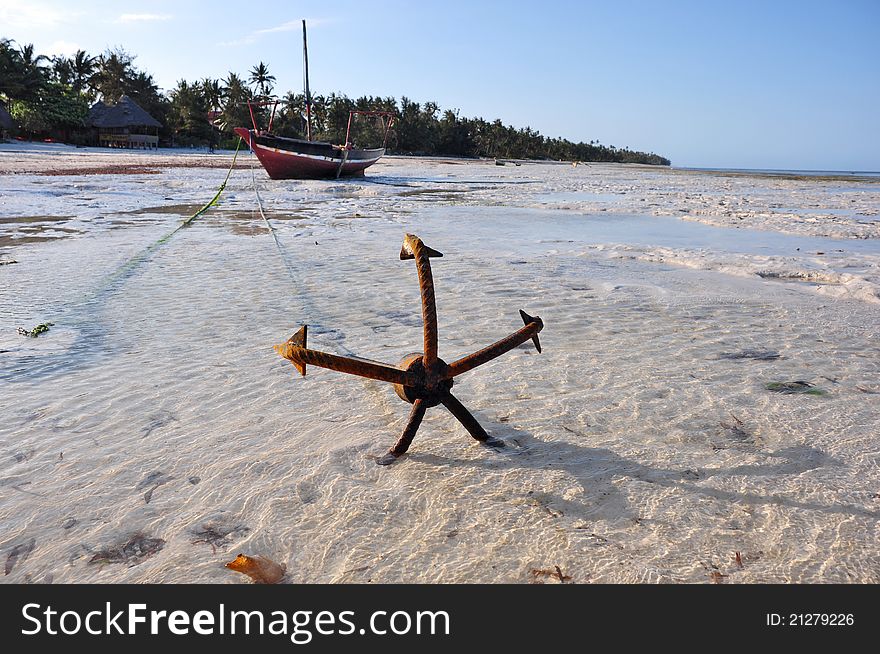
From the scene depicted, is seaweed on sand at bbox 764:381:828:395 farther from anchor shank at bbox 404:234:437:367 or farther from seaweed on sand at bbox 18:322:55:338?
seaweed on sand at bbox 18:322:55:338

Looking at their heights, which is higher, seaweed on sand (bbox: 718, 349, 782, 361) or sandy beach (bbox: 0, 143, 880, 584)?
seaweed on sand (bbox: 718, 349, 782, 361)

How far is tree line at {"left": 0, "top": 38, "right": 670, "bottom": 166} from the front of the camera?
4916 centimetres

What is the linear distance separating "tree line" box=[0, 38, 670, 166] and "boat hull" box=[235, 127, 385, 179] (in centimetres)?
1356

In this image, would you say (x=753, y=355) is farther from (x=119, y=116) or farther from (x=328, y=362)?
(x=119, y=116)

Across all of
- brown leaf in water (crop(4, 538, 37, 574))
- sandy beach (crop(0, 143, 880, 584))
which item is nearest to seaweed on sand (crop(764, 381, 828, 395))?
sandy beach (crop(0, 143, 880, 584))

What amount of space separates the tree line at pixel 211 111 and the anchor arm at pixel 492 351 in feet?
121

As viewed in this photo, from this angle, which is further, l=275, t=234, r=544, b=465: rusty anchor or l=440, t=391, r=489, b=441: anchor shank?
l=440, t=391, r=489, b=441: anchor shank

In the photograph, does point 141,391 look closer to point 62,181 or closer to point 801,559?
point 801,559

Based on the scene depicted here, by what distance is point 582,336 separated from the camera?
368 centimetres

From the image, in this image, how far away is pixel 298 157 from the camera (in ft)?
76.3

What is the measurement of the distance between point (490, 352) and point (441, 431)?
1.65 feet

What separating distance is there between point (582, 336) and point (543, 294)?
1191 millimetres

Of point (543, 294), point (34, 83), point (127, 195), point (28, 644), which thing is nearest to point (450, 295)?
point (543, 294)

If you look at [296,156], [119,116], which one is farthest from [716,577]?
[119,116]
